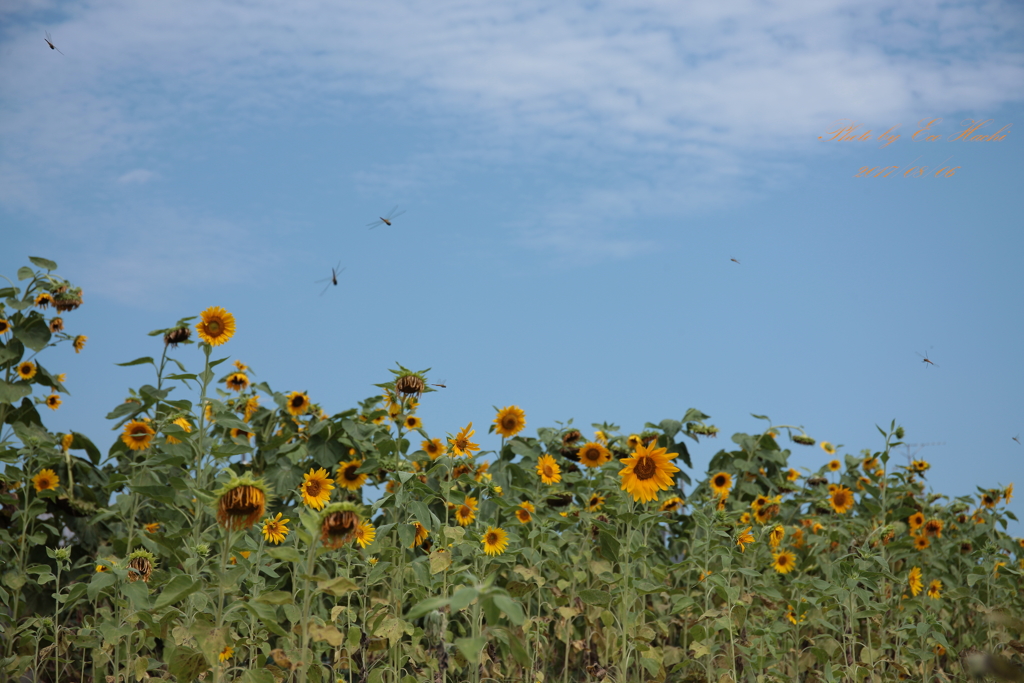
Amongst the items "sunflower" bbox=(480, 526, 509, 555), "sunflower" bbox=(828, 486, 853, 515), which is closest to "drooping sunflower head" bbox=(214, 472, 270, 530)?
"sunflower" bbox=(480, 526, 509, 555)

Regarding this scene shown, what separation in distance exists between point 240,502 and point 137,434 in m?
3.11

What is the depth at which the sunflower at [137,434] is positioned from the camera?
479 centimetres

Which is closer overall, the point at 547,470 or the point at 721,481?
the point at 547,470

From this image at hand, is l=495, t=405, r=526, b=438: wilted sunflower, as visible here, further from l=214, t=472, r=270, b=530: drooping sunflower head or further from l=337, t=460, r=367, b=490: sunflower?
l=214, t=472, r=270, b=530: drooping sunflower head

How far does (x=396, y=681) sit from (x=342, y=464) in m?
2.15

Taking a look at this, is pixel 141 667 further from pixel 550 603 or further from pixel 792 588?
pixel 792 588

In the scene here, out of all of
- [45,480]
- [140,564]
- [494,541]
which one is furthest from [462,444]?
[45,480]

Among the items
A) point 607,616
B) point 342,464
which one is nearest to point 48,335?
point 342,464

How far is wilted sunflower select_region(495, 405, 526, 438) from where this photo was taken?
4746 mm

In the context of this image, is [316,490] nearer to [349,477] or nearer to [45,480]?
[349,477]

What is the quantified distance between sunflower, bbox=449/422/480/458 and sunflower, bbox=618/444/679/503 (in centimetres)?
78

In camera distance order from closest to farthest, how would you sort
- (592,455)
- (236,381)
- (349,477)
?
(592,455), (349,477), (236,381)

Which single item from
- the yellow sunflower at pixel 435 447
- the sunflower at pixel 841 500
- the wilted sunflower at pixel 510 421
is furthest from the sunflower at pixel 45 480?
the sunflower at pixel 841 500

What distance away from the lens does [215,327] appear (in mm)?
4086
